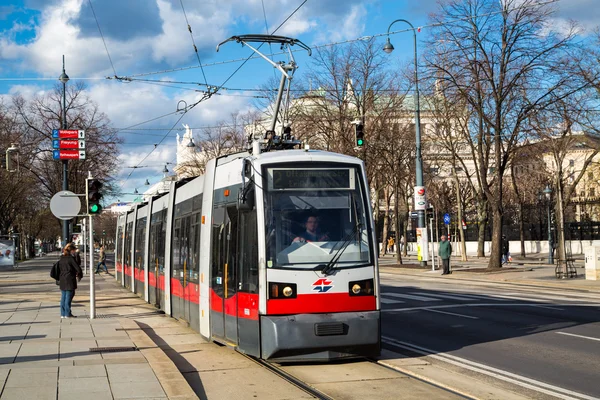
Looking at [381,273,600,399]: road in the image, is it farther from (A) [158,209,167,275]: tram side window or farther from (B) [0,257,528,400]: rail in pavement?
(A) [158,209,167,275]: tram side window

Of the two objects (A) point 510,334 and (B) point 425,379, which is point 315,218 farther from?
(A) point 510,334

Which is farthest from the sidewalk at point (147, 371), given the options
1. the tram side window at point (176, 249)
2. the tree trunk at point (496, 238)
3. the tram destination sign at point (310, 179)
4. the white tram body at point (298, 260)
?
the tree trunk at point (496, 238)

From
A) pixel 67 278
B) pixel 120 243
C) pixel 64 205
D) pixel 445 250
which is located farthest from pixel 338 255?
pixel 120 243

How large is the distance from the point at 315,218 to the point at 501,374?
323cm

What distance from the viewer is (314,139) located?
4700cm

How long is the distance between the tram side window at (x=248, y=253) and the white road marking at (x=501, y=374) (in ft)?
10.3

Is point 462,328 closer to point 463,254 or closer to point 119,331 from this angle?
point 119,331

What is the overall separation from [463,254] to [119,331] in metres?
36.7

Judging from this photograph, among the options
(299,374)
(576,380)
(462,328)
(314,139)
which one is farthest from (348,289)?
(314,139)

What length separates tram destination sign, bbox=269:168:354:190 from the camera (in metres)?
11.0

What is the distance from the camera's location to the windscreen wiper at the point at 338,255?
34.7ft

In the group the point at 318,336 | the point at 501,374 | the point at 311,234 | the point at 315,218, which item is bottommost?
the point at 501,374

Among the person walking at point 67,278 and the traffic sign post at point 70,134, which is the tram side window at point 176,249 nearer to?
the person walking at point 67,278

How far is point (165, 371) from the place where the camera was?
32.1 feet
